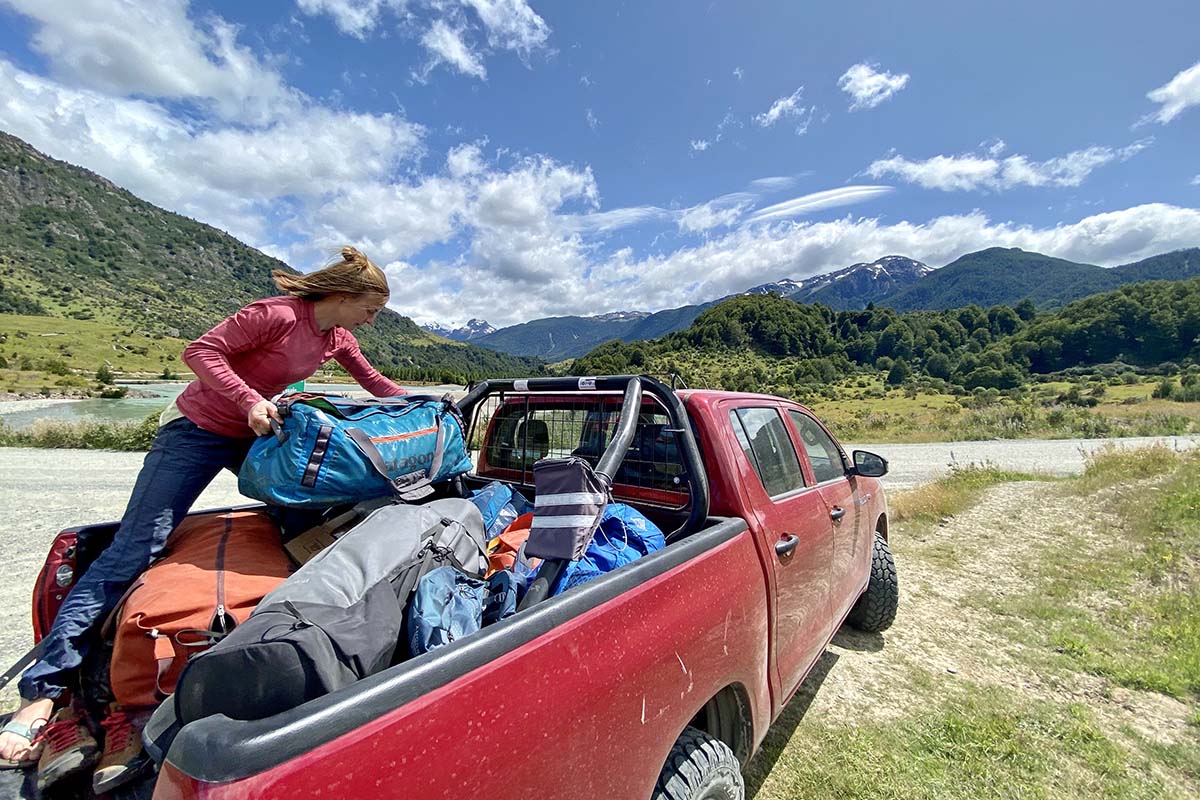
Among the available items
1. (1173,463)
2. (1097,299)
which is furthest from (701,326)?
(1173,463)

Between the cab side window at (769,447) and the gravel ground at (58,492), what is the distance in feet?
13.8

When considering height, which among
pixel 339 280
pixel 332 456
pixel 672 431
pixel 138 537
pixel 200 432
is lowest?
pixel 138 537

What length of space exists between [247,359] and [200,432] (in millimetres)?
347

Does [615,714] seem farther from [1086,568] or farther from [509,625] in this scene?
[1086,568]

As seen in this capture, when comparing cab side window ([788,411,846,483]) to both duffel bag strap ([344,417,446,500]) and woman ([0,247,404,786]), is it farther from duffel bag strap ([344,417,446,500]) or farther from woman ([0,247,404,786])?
woman ([0,247,404,786])

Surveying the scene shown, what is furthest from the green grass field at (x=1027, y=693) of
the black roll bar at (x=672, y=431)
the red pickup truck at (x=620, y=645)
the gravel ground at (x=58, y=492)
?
the gravel ground at (x=58, y=492)

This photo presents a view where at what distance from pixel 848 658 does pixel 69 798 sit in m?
4.12

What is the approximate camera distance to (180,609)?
156 centimetres

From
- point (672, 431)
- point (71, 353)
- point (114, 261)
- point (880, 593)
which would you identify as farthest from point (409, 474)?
point (114, 261)

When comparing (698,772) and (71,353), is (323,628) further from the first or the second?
(71,353)

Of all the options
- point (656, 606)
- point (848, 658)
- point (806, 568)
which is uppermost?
point (656, 606)

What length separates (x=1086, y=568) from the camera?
566 cm

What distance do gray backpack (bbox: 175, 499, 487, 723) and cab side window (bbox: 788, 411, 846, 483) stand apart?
219cm

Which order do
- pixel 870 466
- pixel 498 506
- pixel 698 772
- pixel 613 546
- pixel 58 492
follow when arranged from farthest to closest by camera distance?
pixel 58 492
pixel 870 466
pixel 498 506
pixel 613 546
pixel 698 772
